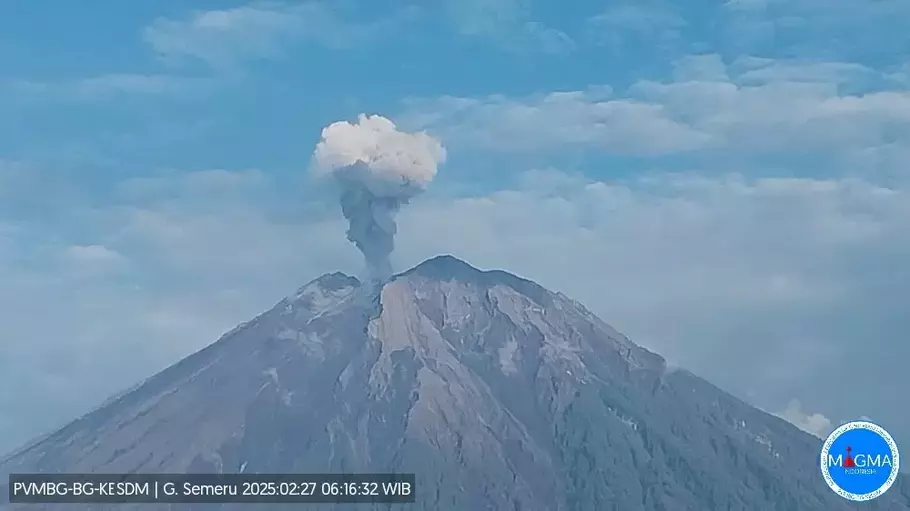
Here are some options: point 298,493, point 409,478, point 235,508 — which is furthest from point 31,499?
point 235,508

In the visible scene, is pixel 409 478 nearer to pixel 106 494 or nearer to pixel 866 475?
pixel 106 494

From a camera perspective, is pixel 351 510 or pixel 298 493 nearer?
pixel 298 493

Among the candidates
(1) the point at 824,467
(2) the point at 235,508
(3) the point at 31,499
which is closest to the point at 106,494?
(2) the point at 235,508

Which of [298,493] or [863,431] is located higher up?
[298,493]

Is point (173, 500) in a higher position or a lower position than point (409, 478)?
higher

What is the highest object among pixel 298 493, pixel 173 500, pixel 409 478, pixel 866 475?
pixel 173 500

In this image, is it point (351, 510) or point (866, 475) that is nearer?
point (866, 475)

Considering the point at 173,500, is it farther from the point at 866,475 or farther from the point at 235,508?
the point at 866,475

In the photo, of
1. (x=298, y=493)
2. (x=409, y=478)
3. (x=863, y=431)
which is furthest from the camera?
(x=409, y=478)

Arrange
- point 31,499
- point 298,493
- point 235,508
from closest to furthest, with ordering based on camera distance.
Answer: point 298,493 < point 31,499 < point 235,508
